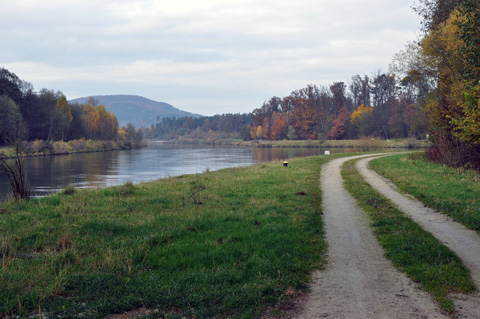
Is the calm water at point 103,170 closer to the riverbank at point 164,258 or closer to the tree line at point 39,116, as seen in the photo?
the riverbank at point 164,258

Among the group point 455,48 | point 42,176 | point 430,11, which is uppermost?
point 430,11

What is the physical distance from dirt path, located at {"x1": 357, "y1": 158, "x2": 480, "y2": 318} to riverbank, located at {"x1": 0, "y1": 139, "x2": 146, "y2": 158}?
5026 cm

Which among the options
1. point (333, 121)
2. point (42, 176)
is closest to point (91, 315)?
point (42, 176)

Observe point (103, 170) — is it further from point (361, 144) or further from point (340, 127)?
point (340, 127)

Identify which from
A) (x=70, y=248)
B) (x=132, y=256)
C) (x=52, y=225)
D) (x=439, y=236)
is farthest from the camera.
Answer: (x=52, y=225)

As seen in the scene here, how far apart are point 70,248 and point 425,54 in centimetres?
2380

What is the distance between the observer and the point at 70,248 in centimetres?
728

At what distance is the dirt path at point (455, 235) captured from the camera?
197 inches

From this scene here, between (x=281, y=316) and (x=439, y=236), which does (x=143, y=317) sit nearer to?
(x=281, y=316)

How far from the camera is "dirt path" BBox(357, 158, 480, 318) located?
5.01 m

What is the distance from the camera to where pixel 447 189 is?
1434 cm

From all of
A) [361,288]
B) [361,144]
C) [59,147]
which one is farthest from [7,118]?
[361,288]

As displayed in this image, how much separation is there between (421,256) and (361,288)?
206 centimetres

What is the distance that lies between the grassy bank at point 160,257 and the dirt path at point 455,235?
228 cm
